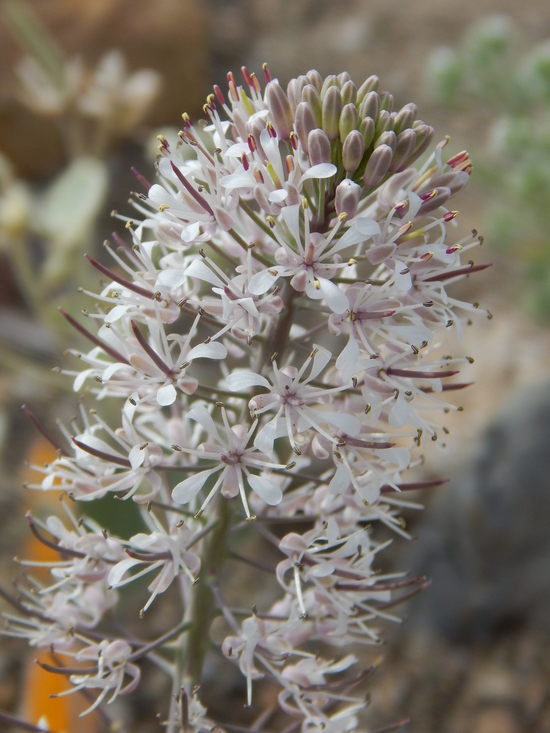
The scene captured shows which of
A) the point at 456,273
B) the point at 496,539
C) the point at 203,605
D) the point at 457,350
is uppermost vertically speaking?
the point at 457,350

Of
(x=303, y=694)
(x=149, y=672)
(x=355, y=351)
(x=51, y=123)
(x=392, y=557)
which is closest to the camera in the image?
(x=355, y=351)

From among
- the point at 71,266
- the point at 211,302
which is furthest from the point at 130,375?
the point at 71,266

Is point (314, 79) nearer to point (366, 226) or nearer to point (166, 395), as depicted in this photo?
point (366, 226)

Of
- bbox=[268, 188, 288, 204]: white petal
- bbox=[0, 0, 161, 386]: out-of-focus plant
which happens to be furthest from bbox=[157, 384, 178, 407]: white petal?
bbox=[0, 0, 161, 386]: out-of-focus plant

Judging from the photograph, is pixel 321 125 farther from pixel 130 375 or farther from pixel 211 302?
pixel 130 375

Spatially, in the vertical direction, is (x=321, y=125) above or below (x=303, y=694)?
above

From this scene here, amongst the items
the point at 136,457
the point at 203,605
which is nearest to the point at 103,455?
the point at 136,457
